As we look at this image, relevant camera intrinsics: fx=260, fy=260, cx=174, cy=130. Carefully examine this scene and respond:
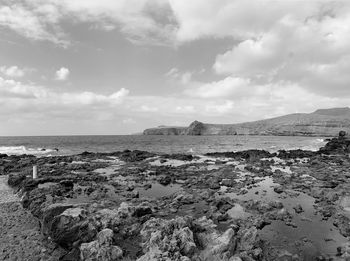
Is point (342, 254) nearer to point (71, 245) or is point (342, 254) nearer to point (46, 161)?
point (71, 245)

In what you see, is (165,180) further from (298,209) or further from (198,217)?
(298,209)

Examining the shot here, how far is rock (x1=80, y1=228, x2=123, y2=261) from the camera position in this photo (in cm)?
1074

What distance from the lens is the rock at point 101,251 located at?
10.7 meters

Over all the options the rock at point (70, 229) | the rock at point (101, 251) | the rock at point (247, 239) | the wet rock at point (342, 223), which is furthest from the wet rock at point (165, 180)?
the wet rock at point (342, 223)

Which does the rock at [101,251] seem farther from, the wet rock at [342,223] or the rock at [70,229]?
the wet rock at [342,223]

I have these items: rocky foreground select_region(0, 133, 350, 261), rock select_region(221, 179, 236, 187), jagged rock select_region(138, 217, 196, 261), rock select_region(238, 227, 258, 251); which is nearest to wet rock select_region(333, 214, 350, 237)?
rocky foreground select_region(0, 133, 350, 261)

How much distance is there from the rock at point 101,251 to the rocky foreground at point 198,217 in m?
→ 0.04

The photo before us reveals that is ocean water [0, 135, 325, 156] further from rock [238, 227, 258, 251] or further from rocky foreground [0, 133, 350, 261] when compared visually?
rock [238, 227, 258, 251]

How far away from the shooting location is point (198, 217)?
15539 millimetres

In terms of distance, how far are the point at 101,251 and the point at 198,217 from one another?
647cm

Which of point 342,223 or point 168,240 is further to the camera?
point 342,223

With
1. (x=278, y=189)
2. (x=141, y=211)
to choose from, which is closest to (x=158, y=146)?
(x=278, y=189)

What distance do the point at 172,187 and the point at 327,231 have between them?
13283 millimetres

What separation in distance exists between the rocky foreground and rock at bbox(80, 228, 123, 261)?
42mm
